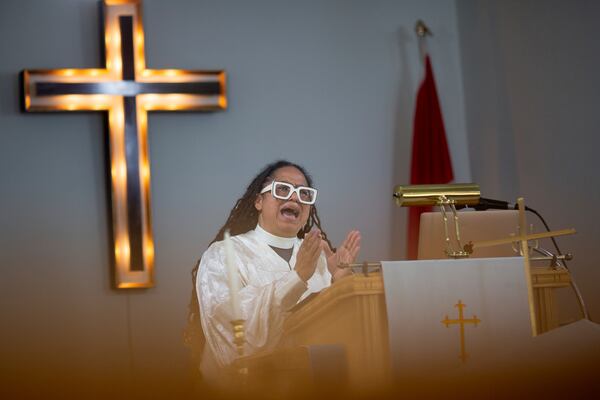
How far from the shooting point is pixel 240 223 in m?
5.00

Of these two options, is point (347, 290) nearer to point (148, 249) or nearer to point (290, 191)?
point (290, 191)

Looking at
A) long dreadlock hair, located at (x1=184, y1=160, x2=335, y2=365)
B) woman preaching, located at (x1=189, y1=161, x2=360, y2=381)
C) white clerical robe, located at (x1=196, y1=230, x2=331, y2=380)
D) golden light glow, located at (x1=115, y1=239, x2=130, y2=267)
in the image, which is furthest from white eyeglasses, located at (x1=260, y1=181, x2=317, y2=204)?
golden light glow, located at (x1=115, y1=239, x2=130, y2=267)

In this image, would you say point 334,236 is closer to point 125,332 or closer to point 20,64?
point 125,332

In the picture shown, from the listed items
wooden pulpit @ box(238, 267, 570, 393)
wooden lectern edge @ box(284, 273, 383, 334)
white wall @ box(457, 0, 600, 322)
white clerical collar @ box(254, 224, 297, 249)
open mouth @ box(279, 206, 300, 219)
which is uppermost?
white wall @ box(457, 0, 600, 322)

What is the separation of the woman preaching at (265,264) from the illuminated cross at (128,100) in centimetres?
49

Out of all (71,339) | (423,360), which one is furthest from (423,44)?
(423,360)

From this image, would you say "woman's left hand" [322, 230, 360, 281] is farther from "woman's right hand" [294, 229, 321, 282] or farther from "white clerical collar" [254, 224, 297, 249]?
"white clerical collar" [254, 224, 297, 249]

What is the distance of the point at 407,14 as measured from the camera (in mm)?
6051

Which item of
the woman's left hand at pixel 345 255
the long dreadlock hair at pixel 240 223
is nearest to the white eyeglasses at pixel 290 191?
the long dreadlock hair at pixel 240 223

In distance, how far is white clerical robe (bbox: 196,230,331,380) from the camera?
4109mm

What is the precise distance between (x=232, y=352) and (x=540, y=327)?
161cm

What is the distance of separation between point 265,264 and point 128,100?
1.50 metres

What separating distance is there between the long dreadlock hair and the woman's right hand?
840 millimetres

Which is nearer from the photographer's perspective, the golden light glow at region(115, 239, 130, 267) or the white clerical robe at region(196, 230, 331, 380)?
the white clerical robe at region(196, 230, 331, 380)
